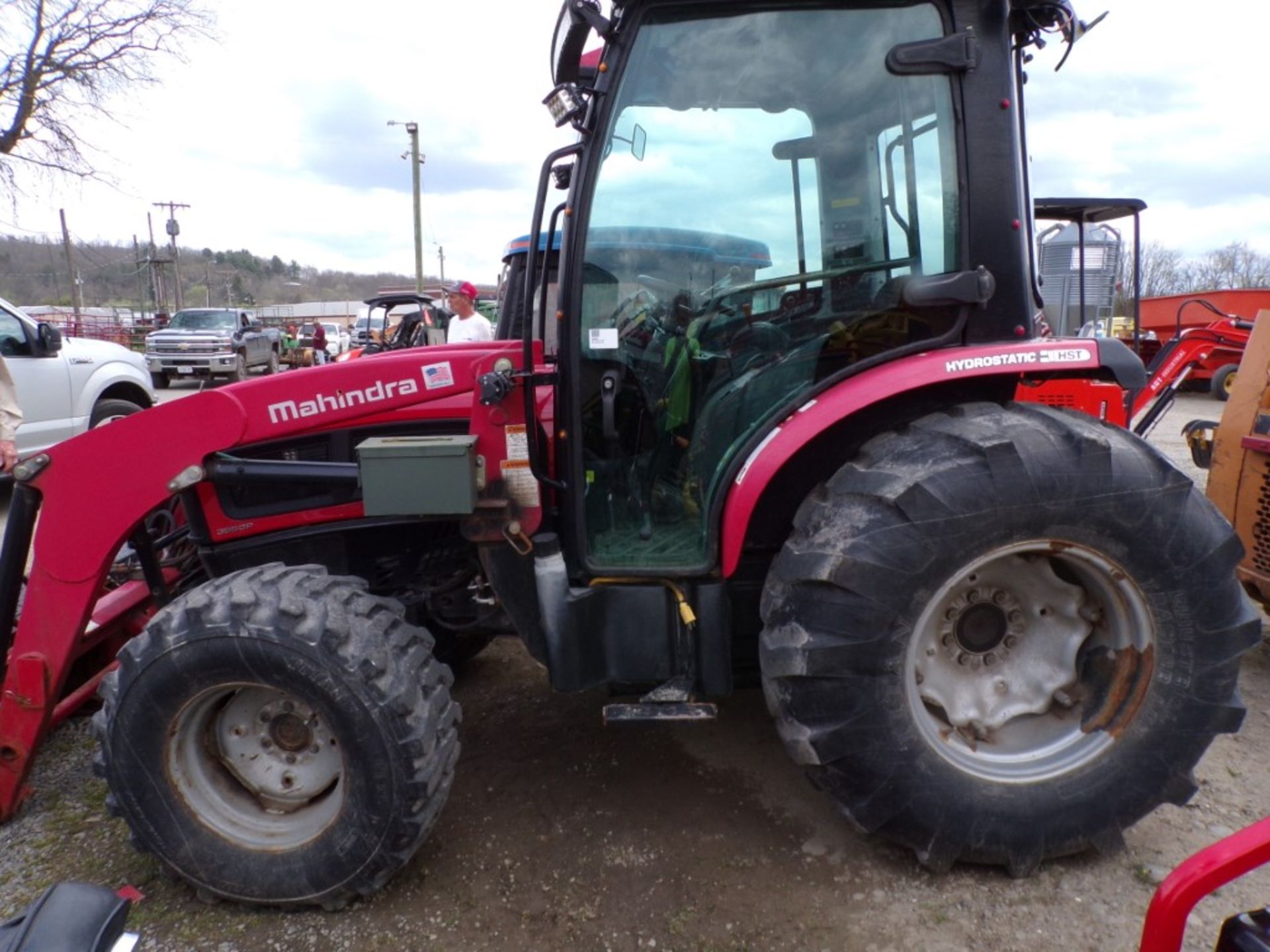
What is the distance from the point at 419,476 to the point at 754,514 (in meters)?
0.99

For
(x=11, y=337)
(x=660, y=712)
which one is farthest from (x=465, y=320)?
(x=660, y=712)

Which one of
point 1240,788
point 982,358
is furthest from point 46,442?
point 1240,788

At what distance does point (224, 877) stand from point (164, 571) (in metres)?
1.28

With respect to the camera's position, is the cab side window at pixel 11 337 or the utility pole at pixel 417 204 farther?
the utility pole at pixel 417 204

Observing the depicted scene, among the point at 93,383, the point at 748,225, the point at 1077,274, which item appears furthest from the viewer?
the point at 93,383

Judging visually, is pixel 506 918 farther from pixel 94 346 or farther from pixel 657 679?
pixel 94 346

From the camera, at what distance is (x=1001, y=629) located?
243 cm

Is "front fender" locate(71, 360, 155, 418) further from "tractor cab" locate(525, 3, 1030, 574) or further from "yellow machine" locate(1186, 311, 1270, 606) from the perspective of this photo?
"yellow machine" locate(1186, 311, 1270, 606)

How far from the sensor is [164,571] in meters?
3.12

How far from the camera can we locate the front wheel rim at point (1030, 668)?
2.31 m

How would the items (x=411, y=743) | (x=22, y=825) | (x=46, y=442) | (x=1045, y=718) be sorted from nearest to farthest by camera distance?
(x=411, y=743) → (x=1045, y=718) → (x=22, y=825) → (x=46, y=442)

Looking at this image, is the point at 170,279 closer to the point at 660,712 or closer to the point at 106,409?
the point at 106,409

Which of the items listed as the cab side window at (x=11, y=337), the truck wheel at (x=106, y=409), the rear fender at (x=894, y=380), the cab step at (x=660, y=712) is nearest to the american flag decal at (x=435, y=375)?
the rear fender at (x=894, y=380)

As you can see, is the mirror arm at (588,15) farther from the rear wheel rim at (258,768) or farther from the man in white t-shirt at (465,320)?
the man in white t-shirt at (465,320)
